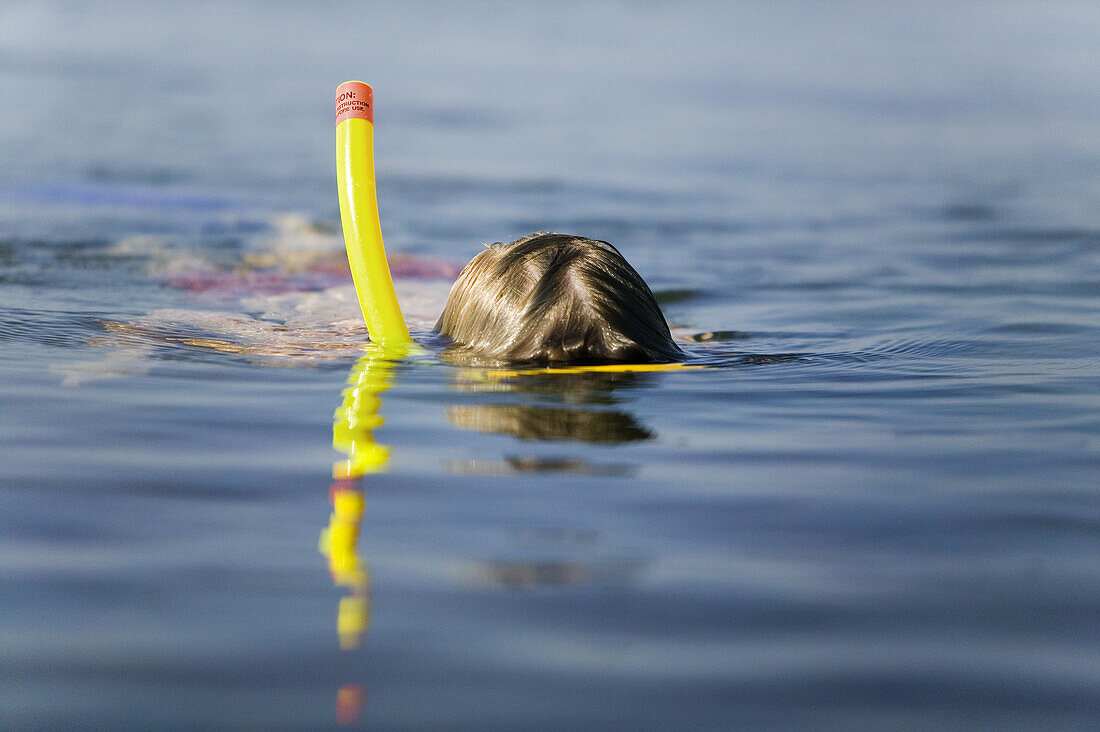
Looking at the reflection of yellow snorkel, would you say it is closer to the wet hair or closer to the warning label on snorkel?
the wet hair

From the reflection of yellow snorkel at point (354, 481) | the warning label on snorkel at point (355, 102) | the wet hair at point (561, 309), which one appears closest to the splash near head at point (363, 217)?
the warning label on snorkel at point (355, 102)

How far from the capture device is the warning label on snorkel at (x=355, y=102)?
4.81 metres

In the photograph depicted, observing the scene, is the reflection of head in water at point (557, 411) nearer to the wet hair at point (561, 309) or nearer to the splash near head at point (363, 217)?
the wet hair at point (561, 309)

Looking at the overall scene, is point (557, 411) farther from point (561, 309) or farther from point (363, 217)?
point (363, 217)

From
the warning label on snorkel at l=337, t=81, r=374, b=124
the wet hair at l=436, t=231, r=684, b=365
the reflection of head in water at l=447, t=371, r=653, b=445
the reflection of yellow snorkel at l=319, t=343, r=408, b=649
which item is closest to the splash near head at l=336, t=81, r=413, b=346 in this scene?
the warning label on snorkel at l=337, t=81, r=374, b=124

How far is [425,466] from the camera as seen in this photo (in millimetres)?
2947

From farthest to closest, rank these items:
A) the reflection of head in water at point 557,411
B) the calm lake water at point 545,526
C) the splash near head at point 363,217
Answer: the splash near head at point 363,217 → the reflection of head in water at point 557,411 → the calm lake water at point 545,526

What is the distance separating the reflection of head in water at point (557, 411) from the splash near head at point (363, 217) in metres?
0.95

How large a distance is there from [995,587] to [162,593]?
152 centimetres

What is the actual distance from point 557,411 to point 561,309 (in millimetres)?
694

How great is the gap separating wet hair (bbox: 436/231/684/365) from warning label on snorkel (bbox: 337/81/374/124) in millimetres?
809

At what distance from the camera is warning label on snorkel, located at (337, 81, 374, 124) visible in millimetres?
4812

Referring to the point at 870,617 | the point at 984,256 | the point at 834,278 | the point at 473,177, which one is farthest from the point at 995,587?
the point at 473,177

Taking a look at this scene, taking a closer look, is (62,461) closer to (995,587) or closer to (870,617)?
(870,617)
